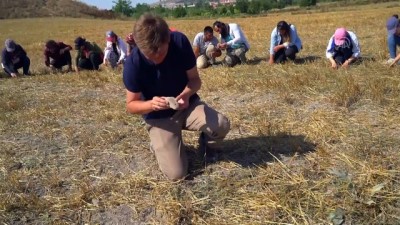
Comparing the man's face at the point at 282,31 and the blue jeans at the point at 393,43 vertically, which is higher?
the man's face at the point at 282,31

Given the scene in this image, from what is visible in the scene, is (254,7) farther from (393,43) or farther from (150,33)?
(150,33)

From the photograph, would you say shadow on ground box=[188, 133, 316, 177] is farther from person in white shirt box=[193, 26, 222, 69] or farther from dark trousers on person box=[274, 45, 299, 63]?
person in white shirt box=[193, 26, 222, 69]

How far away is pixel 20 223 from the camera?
3.06 m

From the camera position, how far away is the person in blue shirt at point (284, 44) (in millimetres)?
7626

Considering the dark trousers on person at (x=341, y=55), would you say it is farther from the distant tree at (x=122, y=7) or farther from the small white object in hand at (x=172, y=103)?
the distant tree at (x=122, y=7)

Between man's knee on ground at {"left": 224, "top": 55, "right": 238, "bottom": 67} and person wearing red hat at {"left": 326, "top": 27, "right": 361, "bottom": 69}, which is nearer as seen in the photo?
person wearing red hat at {"left": 326, "top": 27, "right": 361, "bottom": 69}

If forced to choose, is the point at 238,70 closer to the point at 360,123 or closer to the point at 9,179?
the point at 360,123

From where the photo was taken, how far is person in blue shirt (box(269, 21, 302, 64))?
7626 millimetres

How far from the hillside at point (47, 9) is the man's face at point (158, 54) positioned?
2255 inches

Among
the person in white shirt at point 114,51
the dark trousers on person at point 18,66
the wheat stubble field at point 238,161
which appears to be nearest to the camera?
the wheat stubble field at point 238,161

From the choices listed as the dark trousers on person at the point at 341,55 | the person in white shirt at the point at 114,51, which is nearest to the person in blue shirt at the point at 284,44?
the dark trousers on person at the point at 341,55

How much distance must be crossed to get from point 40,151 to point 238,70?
Answer: 411 centimetres

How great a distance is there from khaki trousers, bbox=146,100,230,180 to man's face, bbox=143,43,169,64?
605 mm

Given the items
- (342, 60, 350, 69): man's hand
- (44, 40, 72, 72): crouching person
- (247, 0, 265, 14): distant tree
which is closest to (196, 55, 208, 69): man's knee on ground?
(342, 60, 350, 69): man's hand
